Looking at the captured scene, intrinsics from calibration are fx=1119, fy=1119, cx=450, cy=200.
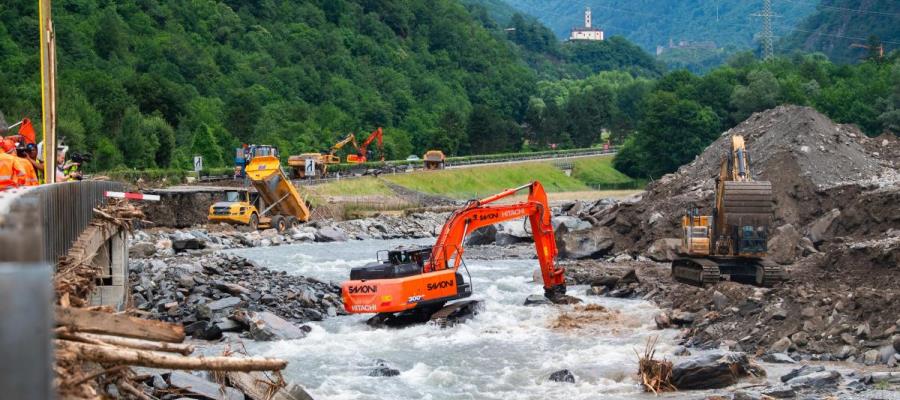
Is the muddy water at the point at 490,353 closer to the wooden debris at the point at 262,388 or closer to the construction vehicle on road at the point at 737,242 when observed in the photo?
the construction vehicle on road at the point at 737,242

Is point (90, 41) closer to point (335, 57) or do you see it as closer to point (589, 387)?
point (335, 57)

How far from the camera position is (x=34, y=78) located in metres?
79.4

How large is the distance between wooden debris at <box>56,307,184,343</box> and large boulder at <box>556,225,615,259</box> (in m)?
35.7

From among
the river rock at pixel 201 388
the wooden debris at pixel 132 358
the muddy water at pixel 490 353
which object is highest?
the wooden debris at pixel 132 358

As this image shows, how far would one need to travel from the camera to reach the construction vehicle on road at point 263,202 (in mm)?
51781

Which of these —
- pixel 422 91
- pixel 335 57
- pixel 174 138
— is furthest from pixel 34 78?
pixel 422 91

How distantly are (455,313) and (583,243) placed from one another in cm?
1807

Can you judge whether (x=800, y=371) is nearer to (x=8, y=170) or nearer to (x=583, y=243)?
(x=8, y=170)

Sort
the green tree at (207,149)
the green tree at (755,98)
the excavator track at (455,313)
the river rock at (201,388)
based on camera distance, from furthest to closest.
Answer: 1. the green tree at (755,98)
2. the green tree at (207,149)
3. the excavator track at (455,313)
4. the river rock at (201,388)

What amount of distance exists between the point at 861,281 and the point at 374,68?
364ft

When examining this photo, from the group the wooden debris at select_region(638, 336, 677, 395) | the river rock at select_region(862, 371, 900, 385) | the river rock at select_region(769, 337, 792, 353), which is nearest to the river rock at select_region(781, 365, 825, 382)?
the river rock at select_region(862, 371, 900, 385)

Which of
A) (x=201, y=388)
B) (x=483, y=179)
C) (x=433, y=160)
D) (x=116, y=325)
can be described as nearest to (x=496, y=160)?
(x=483, y=179)

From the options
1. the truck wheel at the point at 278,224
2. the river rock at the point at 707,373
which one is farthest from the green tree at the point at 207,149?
the river rock at the point at 707,373

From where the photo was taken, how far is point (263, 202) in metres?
53.9
